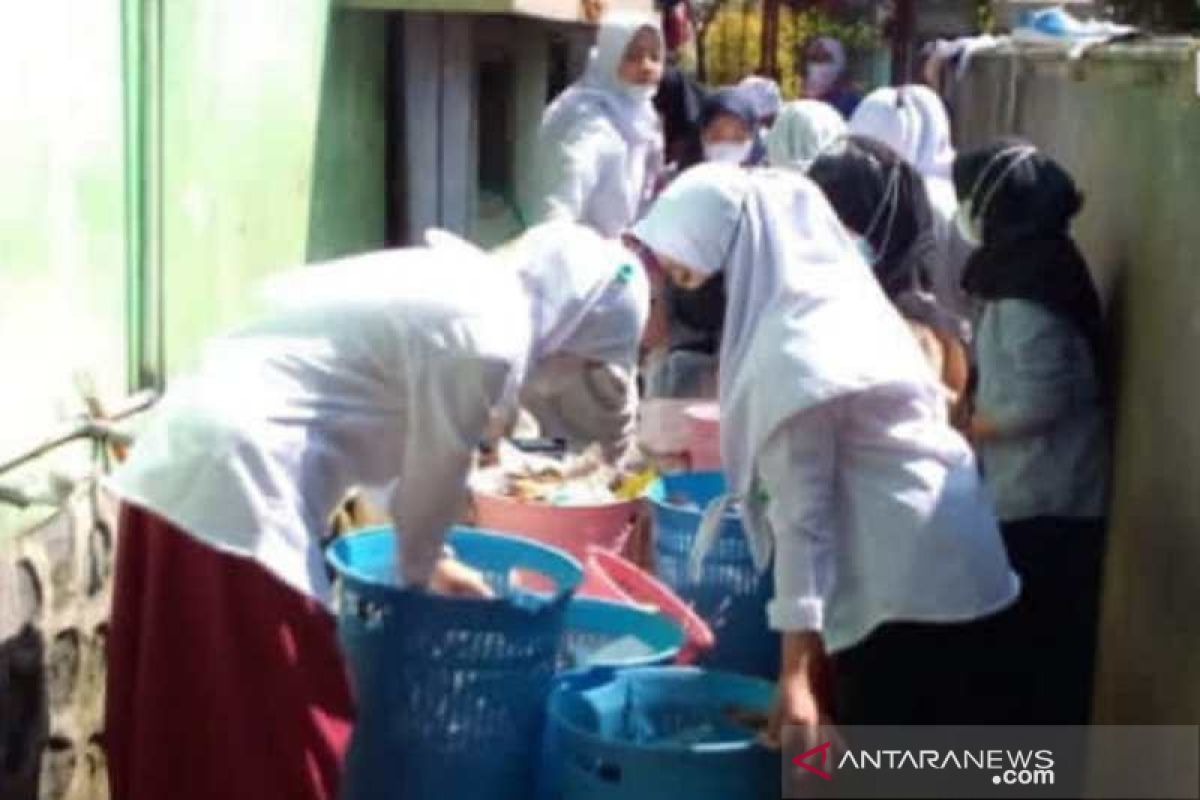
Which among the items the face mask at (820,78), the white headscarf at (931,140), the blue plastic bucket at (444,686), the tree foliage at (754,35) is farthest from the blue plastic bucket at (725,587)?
the tree foliage at (754,35)

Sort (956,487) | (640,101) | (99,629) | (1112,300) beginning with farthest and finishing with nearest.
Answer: (640,101)
(1112,300)
(99,629)
(956,487)

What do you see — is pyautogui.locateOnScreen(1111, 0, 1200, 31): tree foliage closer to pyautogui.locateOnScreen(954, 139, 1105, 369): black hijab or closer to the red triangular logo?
pyautogui.locateOnScreen(954, 139, 1105, 369): black hijab

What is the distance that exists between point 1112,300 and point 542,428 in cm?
142

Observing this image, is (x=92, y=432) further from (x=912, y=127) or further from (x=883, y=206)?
(x=912, y=127)

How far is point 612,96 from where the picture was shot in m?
7.25

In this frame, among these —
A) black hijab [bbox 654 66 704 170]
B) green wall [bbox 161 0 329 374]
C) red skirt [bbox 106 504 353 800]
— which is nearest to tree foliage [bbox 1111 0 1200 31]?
black hijab [bbox 654 66 704 170]

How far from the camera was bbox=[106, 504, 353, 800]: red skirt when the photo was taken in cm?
295

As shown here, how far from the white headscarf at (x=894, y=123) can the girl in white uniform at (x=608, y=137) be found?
2.79ft

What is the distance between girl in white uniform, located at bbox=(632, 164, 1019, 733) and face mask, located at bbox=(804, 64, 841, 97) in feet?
33.4

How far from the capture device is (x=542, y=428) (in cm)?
467

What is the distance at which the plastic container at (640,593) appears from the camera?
364cm

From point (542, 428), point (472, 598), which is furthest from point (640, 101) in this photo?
point (472, 598)

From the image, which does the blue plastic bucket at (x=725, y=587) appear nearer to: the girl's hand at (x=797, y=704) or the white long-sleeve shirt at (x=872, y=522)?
the white long-sleeve shirt at (x=872, y=522)

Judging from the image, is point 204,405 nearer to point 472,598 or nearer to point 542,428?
point 472,598
